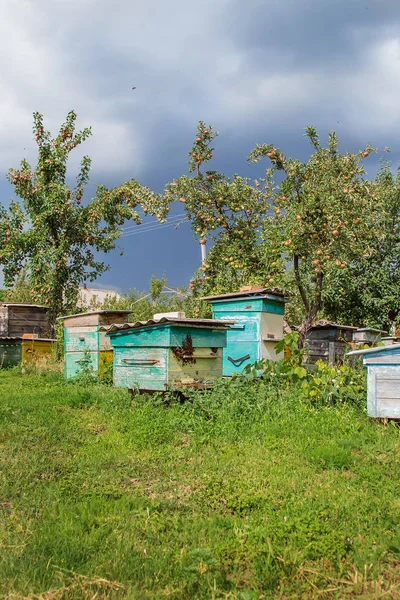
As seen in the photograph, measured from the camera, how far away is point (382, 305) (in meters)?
→ 17.5

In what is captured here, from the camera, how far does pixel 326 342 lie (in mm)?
13695

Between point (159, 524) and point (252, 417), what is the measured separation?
3.05 metres

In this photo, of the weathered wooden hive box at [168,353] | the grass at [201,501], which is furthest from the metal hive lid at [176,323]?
the grass at [201,501]

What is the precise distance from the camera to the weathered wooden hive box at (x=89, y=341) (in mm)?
9961

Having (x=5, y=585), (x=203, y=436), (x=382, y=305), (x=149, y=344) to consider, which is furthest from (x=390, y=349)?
(x=382, y=305)

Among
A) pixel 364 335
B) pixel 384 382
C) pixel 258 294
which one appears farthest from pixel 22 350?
pixel 384 382

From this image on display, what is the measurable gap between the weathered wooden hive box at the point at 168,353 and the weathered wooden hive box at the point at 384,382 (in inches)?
92.2

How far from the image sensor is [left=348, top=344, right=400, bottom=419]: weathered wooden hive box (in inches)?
250

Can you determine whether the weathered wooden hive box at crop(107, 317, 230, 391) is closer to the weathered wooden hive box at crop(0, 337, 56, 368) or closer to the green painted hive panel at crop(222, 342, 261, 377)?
the green painted hive panel at crop(222, 342, 261, 377)

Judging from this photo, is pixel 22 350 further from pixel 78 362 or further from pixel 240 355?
pixel 240 355

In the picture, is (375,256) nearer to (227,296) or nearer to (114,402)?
(227,296)

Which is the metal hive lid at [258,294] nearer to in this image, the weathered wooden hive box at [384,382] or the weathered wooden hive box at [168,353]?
the weathered wooden hive box at [168,353]

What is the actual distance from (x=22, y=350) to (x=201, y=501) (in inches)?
410

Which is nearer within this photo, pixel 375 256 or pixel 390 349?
pixel 390 349
